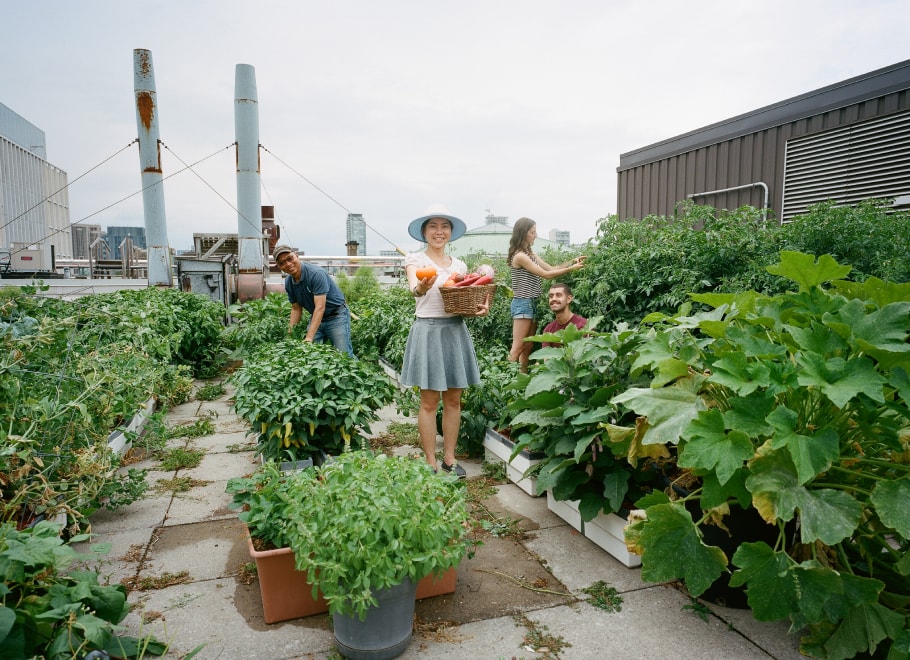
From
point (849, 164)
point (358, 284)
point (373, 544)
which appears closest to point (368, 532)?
point (373, 544)

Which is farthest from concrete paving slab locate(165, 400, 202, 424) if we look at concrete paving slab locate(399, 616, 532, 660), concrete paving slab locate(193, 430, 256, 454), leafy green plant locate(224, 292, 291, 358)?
concrete paving slab locate(399, 616, 532, 660)

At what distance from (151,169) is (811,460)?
11535 millimetres

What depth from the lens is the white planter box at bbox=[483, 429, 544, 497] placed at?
11.4 feet

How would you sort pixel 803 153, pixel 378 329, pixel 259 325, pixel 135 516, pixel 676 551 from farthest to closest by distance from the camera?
pixel 378 329 → pixel 259 325 → pixel 803 153 → pixel 135 516 → pixel 676 551

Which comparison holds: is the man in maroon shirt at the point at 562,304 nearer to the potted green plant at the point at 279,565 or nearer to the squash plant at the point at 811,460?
the squash plant at the point at 811,460

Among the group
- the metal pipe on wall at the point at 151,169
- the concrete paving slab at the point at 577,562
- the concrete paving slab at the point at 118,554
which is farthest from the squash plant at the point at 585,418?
the metal pipe on wall at the point at 151,169

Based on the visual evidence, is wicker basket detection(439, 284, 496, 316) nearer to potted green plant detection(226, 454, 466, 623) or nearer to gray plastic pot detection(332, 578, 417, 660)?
potted green plant detection(226, 454, 466, 623)

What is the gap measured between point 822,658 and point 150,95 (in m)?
12.0

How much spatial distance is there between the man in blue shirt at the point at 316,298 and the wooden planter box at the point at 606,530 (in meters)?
2.47

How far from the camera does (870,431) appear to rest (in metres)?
1.86

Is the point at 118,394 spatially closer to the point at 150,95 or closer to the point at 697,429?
the point at 697,429

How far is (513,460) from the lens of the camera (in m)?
3.67

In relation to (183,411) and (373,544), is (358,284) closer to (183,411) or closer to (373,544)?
(183,411)

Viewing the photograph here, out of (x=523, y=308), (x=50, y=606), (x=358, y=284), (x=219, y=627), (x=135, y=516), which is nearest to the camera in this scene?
(x=50, y=606)
